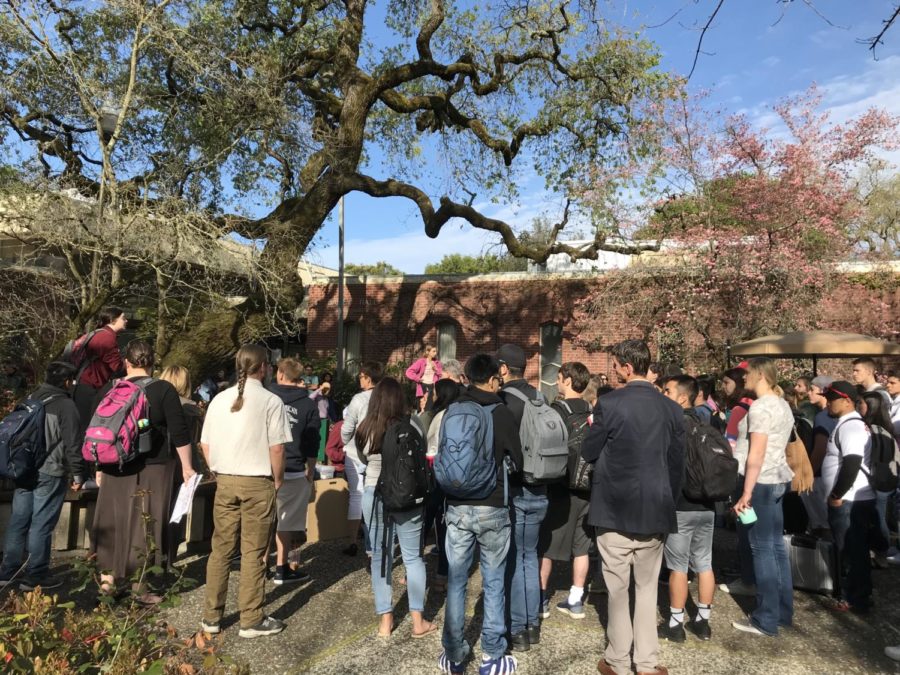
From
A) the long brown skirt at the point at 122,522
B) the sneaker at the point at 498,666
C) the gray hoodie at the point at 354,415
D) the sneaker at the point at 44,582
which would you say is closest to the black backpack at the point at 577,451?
the sneaker at the point at 498,666

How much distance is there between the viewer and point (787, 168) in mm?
15273

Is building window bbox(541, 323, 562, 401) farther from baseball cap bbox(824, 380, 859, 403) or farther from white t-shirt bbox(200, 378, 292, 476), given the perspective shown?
white t-shirt bbox(200, 378, 292, 476)

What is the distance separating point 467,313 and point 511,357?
1773cm

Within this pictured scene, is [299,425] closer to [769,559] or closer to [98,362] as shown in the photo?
[98,362]

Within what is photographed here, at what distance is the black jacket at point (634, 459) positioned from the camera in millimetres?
3742

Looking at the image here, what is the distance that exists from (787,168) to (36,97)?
15.1 m

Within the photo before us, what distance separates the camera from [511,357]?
4598 millimetres

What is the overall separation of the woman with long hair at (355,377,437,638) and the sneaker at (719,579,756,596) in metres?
2.70

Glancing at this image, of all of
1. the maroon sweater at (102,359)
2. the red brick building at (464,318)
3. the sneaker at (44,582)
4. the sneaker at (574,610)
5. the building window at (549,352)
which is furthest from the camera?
the building window at (549,352)

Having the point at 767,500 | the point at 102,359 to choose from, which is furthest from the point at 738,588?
the point at 102,359

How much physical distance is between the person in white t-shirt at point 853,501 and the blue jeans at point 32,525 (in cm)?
624

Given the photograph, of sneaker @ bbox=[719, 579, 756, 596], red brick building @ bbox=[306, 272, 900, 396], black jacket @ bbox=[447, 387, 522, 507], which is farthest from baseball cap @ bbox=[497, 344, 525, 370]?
red brick building @ bbox=[306, 272, 900, 396]

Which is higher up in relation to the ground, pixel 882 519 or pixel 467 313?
pixel 467 313

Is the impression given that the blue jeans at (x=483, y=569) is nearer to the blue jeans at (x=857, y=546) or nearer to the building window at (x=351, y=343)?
the blue jeans at (x=857, y=546)
